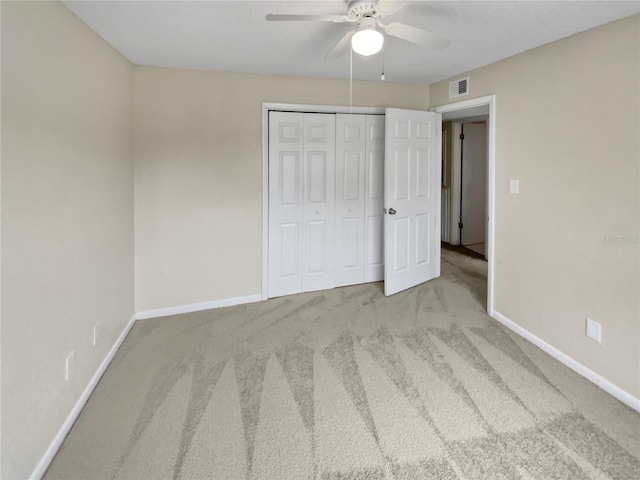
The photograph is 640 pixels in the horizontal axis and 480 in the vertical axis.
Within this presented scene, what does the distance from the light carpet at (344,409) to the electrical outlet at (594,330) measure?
0.28m

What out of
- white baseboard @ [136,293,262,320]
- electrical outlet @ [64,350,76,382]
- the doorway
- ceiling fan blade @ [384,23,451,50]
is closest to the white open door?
white baseboard @ [136,293,262,320]

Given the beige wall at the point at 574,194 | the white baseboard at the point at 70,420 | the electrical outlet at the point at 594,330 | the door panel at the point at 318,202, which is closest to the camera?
the white baseboard at the point at 70,420

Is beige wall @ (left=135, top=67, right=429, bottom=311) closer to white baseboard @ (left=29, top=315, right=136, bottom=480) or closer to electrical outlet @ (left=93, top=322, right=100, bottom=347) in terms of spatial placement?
white baseboard @ (left=29, top=315, right=136, bottom=480)

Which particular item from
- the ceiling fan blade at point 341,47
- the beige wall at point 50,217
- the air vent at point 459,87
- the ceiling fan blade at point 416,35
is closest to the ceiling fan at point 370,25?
the ceiling fan blade at point 416,35

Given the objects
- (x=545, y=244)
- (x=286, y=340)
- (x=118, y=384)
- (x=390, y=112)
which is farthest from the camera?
(x=390, y=112)

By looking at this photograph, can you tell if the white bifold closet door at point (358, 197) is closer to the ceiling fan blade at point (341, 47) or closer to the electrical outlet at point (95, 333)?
the ceiling fan blade at point (341, 47)

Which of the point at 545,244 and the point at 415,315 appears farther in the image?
the point at 415,315

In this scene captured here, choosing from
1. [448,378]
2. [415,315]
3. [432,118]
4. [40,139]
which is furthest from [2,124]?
[432,118]

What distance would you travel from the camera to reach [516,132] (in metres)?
2.90

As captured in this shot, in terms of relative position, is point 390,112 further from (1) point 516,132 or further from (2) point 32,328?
(2) point 32,328

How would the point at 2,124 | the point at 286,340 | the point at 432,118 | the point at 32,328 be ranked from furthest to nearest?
the point at 432,118
the point at 286,340
the point at 32,328
the point at 2,124

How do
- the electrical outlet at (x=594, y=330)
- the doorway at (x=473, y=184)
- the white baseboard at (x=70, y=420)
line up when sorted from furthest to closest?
the doorway at (x=473, y=184), the electrical outlet at (x=594, y=330), the white baseboard at (x=70, y=420)

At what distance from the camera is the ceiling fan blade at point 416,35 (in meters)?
1.79

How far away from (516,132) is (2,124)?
3201 mm
